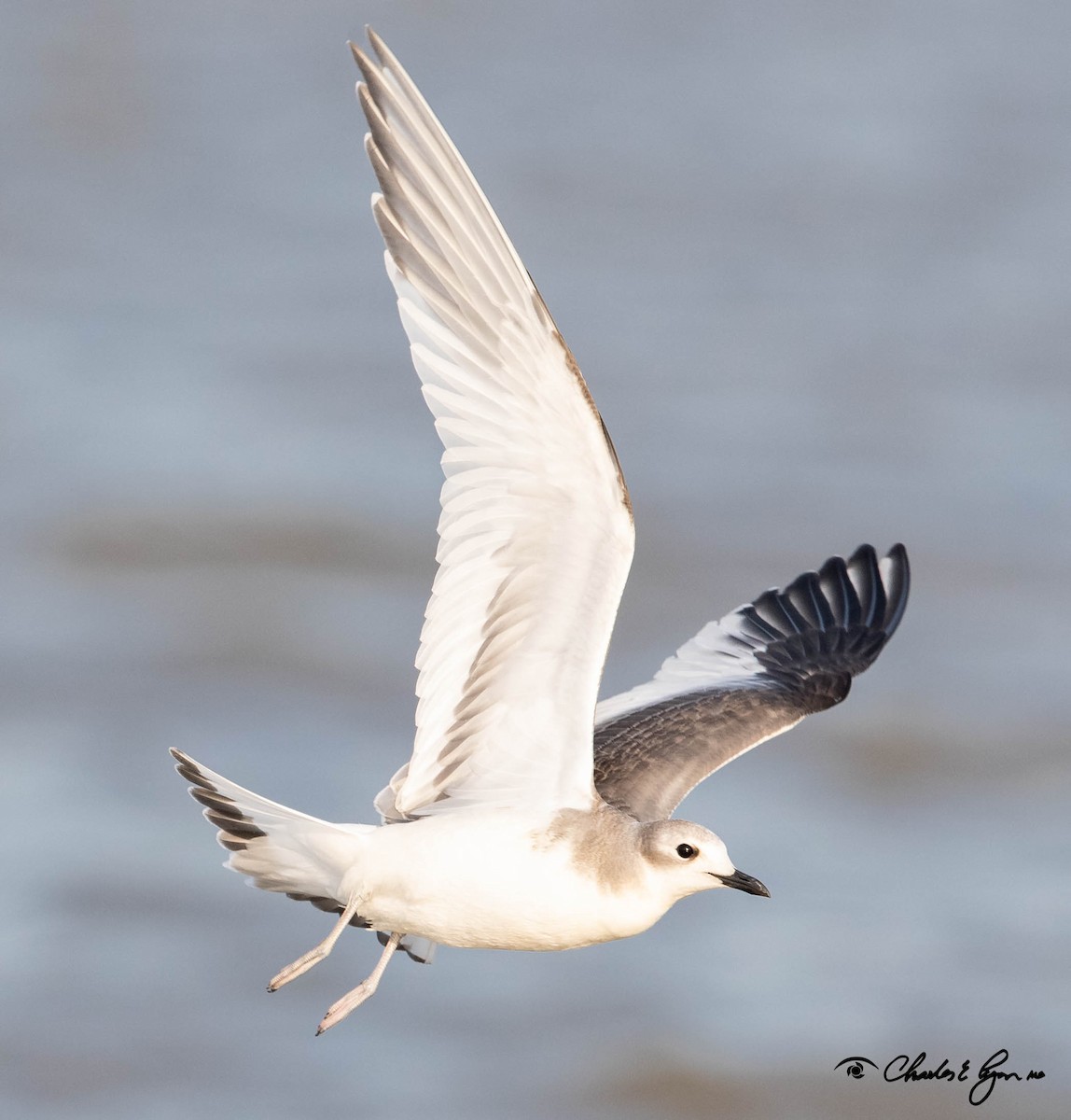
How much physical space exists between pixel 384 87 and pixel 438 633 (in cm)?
204

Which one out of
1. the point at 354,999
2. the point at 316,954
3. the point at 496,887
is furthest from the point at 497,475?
the point at 354,999

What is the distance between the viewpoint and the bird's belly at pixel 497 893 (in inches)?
340

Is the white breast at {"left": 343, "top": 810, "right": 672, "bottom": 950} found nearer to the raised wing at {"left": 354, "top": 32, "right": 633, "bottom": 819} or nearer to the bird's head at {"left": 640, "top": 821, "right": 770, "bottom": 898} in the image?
the bird's head at {"left": 640, "top": 821, "right": 770, "bottom": 898}

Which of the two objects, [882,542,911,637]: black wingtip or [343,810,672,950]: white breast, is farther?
[882,542,911,637]: black wingtip

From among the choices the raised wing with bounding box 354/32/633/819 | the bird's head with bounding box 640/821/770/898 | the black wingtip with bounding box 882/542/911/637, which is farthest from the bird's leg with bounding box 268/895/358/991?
the black wingtip with bounding box 882/542/911/637

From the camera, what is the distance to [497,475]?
330 inches

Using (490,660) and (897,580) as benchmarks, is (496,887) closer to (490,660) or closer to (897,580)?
(490,660)

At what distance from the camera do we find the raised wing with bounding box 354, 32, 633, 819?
807 centimetres

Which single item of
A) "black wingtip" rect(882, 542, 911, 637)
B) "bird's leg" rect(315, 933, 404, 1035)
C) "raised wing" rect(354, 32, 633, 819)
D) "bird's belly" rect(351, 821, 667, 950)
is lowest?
"bird's leg" rect(315, 933, 404, 1035)

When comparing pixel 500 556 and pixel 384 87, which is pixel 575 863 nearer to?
pixel 500 556

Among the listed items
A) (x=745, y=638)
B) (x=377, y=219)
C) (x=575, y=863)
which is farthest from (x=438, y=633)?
(x=745, y=638)

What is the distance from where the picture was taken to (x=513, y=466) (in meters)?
8.37

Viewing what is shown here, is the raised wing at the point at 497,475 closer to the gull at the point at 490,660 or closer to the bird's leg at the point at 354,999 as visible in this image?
the gull at the point at 490,660

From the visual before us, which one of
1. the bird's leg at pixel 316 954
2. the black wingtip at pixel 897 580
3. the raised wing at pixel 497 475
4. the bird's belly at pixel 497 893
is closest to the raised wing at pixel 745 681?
the black wingtip at pixel 897 580
